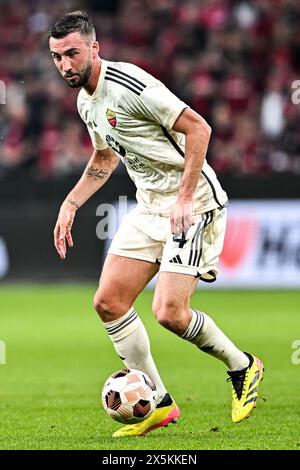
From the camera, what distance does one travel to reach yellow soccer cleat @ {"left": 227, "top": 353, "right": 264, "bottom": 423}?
6.35 metres

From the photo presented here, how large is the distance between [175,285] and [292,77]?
10588 millimetres

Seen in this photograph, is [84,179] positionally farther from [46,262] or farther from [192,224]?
[46,262]

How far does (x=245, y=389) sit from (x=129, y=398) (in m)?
0.87

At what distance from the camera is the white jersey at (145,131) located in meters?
5.93

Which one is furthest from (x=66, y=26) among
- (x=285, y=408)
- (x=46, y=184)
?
(x=46, y=184)

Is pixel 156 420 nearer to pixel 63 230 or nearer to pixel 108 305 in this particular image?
pixel 108 305

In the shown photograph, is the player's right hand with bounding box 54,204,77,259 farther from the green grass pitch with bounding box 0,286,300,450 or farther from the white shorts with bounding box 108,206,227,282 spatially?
the green grass pitch with bounding box 0,286,300,450

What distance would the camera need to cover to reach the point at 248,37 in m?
17.3

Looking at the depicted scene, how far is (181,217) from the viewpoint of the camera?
5.74 m

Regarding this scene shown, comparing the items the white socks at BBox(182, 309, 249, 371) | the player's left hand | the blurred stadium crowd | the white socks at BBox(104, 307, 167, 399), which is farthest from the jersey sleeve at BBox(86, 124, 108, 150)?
the blurred stadium crowd

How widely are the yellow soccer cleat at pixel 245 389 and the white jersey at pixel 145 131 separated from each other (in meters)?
1.02

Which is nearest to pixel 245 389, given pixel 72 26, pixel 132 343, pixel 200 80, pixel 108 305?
pixel 132 343

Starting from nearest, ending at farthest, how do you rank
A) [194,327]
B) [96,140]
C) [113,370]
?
1. [194,327]
2. [96,140]
3. [113,370]

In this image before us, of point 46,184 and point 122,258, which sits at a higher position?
point 122,258
